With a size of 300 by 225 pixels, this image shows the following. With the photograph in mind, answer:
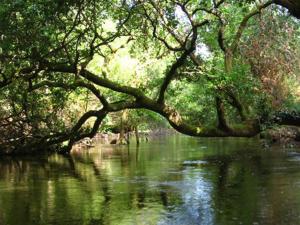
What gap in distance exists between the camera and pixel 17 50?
61.1 feet

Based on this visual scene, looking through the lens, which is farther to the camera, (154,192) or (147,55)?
(147,55)

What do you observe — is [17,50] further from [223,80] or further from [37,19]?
[223,80]

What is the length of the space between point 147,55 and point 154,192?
15667mm

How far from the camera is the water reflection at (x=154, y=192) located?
1441cm

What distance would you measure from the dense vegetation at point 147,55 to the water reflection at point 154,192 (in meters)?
2.38

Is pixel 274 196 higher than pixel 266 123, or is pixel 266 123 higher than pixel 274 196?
pixel 266 123

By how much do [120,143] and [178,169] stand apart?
90.4ft

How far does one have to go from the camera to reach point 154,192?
18938mm

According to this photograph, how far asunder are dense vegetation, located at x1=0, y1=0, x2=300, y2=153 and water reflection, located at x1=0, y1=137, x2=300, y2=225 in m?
2.38

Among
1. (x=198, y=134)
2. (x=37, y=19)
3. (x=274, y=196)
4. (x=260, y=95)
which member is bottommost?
(x=274, y=196)

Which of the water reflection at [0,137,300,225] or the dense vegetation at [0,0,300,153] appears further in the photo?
the dense vegetation at [0,0,300,153]

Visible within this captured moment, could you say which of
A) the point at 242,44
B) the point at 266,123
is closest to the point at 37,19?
the point at 266,123

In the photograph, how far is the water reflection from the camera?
14.4 meters

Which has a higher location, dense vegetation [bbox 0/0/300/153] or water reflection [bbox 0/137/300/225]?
dense vegetation [bbox 0/0/300/153]
